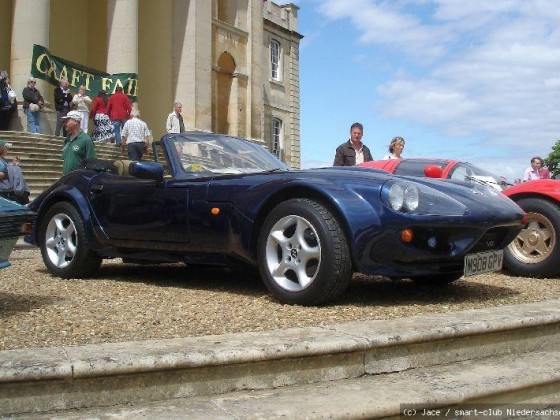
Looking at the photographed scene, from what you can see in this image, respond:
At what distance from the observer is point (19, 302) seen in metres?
4.61

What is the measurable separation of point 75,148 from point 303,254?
454 cm

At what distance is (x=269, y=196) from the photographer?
15.5 ft

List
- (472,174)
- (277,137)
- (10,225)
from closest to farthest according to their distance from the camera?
(10,225) → (472,174) → (277,137)

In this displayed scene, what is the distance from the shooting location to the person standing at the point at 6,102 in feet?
55.8

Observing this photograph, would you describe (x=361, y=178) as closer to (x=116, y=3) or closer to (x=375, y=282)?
(x=375, y=282)

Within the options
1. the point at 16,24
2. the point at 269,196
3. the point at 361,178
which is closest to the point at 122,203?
the point at 269,196

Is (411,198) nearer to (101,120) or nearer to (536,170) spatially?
(536,170)

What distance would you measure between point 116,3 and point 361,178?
20.0 meters

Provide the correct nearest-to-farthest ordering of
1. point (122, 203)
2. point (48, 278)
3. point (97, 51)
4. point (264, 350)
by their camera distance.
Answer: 1. point (264, 350)
2. point (122, 203)
3. point (48, 278)
4. point (97, 51)

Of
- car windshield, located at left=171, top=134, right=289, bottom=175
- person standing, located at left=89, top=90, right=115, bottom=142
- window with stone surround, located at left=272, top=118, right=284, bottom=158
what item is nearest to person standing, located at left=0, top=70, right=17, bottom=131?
person standing, located at left=89, top=90, right=115, bottom=142

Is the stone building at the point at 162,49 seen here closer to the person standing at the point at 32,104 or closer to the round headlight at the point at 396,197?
the person standing at the point at 32,104

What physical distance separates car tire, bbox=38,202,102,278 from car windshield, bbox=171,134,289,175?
113 cm

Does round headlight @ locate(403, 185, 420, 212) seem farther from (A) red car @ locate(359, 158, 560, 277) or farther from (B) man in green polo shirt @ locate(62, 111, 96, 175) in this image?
(B) man in green polo shirt @ locate(62, 111, 96, 175)

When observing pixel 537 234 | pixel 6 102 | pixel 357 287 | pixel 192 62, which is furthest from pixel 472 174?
pixel 192 62
